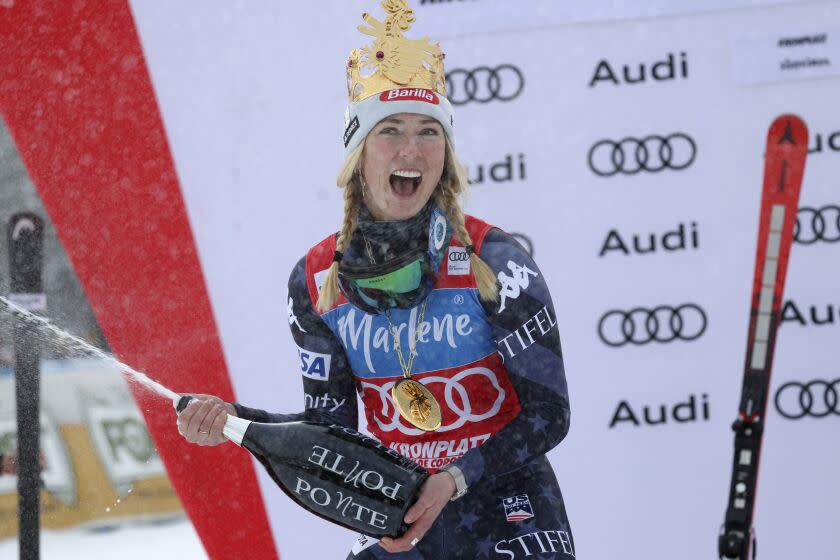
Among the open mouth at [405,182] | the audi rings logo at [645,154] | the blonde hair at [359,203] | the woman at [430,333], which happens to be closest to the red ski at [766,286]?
the audi rings logo at [645,154]

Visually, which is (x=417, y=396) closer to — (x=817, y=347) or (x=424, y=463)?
(x=424, y=463)

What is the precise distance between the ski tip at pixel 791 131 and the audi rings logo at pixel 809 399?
2.44 feet

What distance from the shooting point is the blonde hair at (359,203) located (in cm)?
224

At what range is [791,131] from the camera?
3246 millimetres

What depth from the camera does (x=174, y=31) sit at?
3.41 meters

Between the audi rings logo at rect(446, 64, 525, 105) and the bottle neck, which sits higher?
the audi rings logo at rect(446, 64, 525, 105)

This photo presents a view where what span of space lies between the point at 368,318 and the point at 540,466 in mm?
490

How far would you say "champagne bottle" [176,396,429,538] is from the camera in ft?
6.63

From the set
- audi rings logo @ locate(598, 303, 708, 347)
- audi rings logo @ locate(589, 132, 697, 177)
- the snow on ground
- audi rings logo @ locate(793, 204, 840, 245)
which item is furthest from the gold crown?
the snow on ground

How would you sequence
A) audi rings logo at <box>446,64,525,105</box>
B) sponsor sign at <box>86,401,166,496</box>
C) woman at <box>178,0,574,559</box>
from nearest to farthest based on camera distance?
1. woman at <box>178,0,574,559</box>
2. audi rings logo at <box>446,64,525,105</box>
3. sponsor sign at <box>86,401,166,496</box>

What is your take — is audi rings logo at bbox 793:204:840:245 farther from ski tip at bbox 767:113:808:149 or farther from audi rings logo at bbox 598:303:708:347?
audi rings logo at bbox 598:303:708:347

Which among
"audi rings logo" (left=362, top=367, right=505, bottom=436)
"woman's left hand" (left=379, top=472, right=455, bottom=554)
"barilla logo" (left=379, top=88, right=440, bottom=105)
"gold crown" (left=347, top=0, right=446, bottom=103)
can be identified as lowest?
"woman's left hand" (left=379, top=472, right=455, bottom=554)

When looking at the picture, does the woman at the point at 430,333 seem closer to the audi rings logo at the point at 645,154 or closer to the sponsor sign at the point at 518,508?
the sponsor sign at the point at 518,508

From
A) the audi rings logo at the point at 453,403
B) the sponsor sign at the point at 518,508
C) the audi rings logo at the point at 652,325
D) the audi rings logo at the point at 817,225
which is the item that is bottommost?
the sponsor sign at the point at 518,508
